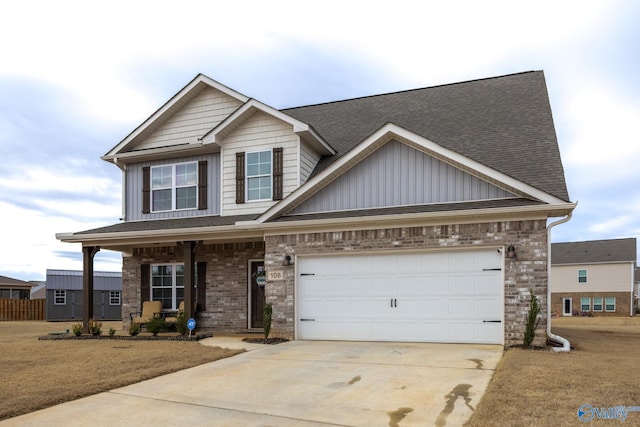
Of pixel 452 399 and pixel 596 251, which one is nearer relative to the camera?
pixel 452 399

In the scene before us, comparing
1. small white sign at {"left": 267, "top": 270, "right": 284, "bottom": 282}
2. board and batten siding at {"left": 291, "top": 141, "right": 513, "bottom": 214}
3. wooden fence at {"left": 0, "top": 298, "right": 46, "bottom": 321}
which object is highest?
board and batten siding at {"left": 291, "top": 141, "right": 513, "bottom": 214}

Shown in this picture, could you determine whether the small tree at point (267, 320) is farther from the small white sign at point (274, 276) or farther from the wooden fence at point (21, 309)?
the wooden fence at point (21, 309)

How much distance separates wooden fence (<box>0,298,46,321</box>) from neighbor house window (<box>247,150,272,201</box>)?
22978mm

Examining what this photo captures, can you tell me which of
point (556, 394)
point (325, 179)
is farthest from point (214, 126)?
point (556, 394)

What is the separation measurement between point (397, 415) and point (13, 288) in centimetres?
4349

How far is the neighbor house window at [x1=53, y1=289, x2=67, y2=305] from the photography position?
101 feet

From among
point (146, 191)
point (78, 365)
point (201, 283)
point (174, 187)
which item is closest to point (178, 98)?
point (174, 187)

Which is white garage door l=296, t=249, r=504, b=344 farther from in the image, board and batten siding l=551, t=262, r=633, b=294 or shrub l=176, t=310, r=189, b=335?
board and batten siding l=551, t=262, r=633, b=294

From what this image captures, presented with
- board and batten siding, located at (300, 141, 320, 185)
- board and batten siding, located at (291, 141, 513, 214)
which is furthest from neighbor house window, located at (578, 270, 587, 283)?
board and batten siding, located at (291, 141, 513, 214)

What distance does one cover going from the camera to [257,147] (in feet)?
49.9

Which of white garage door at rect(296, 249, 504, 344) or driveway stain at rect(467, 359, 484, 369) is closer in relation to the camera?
driveway stain at rect(467, 359, 484, 369)

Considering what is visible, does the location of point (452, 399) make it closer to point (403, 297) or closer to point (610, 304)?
point (403, 297)

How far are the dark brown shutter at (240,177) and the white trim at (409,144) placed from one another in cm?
240

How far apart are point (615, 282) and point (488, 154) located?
36.3 meters
